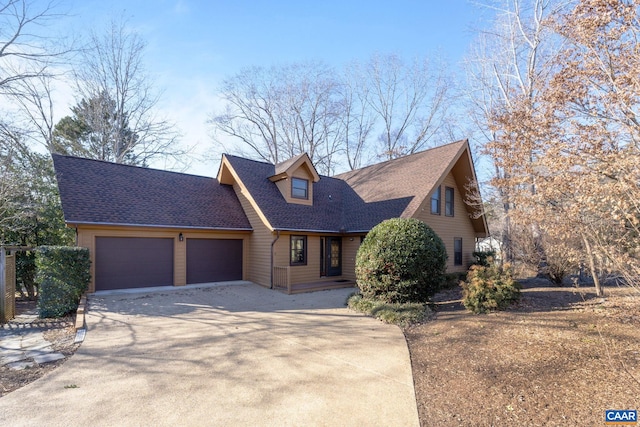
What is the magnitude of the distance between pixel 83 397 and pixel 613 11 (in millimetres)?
9707

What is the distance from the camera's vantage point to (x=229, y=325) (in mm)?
7539

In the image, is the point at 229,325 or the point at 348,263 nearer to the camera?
the point at 229,325

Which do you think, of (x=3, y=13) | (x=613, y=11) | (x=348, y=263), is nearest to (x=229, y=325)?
(x=348, y=263)

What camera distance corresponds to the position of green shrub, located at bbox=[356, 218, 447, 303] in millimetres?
8742

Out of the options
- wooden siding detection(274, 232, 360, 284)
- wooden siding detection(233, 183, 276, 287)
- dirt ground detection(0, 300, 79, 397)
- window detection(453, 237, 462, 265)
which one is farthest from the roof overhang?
window detection(453, 237, 462, 265)

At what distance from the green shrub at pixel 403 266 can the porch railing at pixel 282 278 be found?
11.6 ft

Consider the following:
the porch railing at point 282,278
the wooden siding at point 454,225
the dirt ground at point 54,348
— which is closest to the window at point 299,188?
the porch railing at point 282,278

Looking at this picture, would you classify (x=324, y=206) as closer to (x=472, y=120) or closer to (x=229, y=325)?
(x=229, y=325)

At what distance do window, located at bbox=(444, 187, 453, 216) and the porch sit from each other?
578cm

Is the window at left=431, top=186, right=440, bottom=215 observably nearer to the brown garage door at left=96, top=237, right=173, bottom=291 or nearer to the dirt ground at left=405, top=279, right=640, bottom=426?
the dirt ground at left=405, top=279, right=640, bottom=426

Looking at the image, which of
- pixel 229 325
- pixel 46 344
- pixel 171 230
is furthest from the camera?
pixel 171 230

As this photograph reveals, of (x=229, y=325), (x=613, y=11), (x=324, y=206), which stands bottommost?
(x=229, y=325)

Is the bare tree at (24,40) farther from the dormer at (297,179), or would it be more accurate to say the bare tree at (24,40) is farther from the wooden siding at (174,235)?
the dormer at (297,179)

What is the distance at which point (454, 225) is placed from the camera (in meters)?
15.9
